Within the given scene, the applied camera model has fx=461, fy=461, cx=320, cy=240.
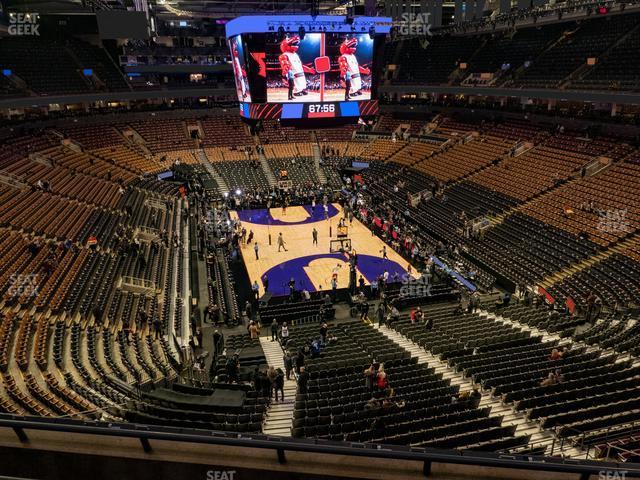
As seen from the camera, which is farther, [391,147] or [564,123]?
[391,147]

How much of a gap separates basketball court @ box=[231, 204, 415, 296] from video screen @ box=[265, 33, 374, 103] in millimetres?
8970

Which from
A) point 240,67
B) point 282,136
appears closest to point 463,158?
point 282,136

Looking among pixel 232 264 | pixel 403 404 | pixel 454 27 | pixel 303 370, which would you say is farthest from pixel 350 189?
pixel 403 404

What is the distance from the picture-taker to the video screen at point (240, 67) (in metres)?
20.9

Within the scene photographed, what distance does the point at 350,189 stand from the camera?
3928 cm

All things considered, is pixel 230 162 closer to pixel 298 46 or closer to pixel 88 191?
pixel 88 191

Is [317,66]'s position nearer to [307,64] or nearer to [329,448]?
[307,64]

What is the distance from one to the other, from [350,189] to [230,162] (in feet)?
40.5

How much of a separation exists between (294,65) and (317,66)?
1063 mm

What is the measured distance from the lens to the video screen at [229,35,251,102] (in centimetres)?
2086

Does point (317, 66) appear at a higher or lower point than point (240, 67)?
lower

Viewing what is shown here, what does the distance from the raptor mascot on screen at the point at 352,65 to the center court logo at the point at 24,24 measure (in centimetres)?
3077

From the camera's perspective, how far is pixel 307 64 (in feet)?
68.8

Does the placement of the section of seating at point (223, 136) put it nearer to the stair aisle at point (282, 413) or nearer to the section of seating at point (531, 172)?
the section of seating at point (531, 172)
